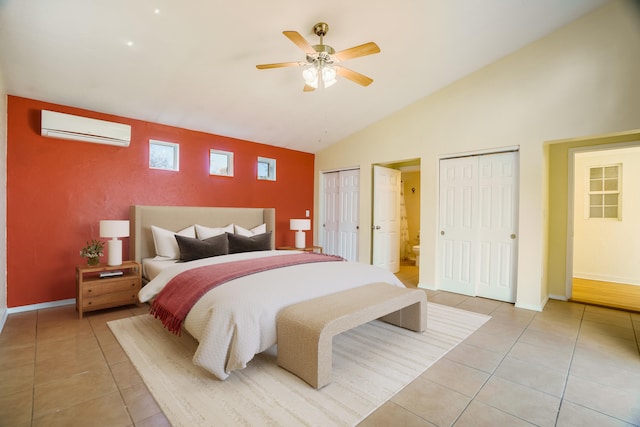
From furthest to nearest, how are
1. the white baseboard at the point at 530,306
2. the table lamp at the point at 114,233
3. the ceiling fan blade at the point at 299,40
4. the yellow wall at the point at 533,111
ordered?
the white baseboard at the point at 530,306 < the table lamp at the point at 114,233 < the yellow wall at the point at 533,111 < the ceiling fan blade at the point at 299,40

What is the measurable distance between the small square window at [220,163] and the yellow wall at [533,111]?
110 inches

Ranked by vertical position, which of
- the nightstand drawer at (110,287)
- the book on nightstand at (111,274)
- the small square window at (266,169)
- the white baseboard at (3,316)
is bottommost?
the white baseboard at (3,316)

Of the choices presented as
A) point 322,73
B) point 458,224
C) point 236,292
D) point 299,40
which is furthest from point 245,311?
point 458,224

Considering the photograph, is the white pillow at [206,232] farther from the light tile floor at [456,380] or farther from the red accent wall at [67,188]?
the light tile floor at [456,380]

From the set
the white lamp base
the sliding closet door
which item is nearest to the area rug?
the white lamp base

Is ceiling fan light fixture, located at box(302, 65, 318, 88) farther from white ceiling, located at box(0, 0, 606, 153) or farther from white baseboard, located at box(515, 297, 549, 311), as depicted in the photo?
white baseboard, located at box(515, 297, 549, 311)

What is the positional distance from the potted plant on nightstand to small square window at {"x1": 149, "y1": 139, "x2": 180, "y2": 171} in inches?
50.1

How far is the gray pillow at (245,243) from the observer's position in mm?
4121

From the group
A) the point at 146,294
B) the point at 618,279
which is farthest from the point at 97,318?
the point at 618,279

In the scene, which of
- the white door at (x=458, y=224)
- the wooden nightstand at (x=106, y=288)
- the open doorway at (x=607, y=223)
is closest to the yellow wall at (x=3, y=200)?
the wooden nightstand at (x=106, y=288)

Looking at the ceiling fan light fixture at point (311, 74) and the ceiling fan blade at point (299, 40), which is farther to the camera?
the ceiling fan light fixture at point (311, 74)

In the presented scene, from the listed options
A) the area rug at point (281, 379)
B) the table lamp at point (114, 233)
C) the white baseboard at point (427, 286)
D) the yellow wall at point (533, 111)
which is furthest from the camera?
the white baseboard at point (427, 286)

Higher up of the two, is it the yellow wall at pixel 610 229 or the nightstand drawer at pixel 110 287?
the yellow wall at pixel 610 229

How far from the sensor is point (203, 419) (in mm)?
1661
